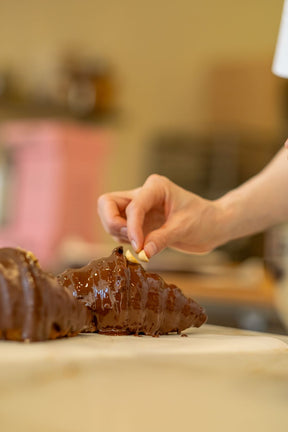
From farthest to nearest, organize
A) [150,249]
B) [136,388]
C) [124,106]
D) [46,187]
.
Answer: [124,106] → [46,187] → [150,249] → [136,388]

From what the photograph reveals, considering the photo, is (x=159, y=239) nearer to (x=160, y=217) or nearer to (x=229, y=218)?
(x=160, y=217)

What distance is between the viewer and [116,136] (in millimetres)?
5621

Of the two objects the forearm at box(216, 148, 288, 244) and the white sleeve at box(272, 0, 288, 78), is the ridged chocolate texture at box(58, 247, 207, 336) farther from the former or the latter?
the white sleeve at box(272, 0, 288, 78)

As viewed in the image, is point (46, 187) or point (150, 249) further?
point (46, 187)

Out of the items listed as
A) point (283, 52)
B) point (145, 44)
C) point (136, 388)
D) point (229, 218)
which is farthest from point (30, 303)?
point (145, 44)

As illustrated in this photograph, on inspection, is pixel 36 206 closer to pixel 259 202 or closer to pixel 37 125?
pixel 37 125

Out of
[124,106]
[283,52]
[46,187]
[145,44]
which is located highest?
[145,44]

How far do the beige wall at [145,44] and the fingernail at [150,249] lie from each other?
14.0 ft

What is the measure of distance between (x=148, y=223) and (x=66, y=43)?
451 cm

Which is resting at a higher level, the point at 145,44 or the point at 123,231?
the point at 145,44

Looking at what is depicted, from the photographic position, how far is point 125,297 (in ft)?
3.43

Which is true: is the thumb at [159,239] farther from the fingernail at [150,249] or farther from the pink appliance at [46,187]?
the pink appliance at [46,187]

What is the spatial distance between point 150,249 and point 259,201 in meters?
0.48

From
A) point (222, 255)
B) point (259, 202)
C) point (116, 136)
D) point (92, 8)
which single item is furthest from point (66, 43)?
point (259, 202)
